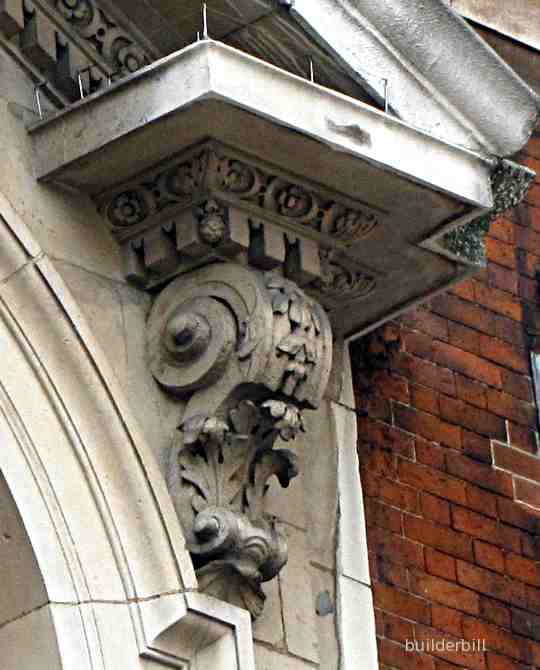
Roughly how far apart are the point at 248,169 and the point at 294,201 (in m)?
0.16

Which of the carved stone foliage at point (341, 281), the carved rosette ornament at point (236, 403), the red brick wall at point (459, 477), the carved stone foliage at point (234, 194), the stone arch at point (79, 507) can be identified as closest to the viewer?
the stone arch at point (79, 507)

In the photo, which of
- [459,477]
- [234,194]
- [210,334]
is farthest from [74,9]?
[459,477]

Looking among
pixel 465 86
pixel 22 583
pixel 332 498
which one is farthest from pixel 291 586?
pixel 465 86

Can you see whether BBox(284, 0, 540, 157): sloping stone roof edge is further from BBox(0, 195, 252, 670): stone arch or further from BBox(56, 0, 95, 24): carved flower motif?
BBox(0, 195, 252, 670): stone arch

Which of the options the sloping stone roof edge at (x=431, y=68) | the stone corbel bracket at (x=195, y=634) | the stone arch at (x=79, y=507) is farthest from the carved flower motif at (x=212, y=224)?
the stone corbel bracket at (x=195, y=634)

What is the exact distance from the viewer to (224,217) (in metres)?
5.78

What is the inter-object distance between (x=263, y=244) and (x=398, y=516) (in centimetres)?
95

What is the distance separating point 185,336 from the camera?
18.8 feet

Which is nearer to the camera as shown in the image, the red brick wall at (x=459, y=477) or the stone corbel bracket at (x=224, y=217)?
the stone corbel bracket at (x=224, y=217)

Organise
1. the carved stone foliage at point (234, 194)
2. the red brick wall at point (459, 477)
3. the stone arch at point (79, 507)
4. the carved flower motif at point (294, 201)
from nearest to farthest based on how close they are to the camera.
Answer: the stone arch at point (79, 507)
the carved stone foliage at point (234, 194)
the carved flower motif at point (294, 201)
the red brick wall at point (459, 477)

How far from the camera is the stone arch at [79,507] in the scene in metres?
5.37

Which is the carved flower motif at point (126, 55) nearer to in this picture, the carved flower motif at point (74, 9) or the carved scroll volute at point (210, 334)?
the carved flower motif at point (74, 9)

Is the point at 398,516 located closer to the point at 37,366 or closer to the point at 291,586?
the point at 291,586

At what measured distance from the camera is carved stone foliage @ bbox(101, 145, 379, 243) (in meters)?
5.72
